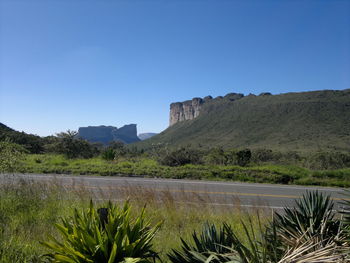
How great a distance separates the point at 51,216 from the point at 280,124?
211 feet

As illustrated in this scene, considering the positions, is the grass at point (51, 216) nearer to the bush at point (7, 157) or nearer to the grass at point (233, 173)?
the bush at point (7, 157)

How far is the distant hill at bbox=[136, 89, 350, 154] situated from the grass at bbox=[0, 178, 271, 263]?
115ft

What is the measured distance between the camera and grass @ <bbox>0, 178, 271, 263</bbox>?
11.0 ft

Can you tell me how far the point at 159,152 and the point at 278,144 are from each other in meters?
37.6

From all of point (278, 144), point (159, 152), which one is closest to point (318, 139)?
point (278, 144)

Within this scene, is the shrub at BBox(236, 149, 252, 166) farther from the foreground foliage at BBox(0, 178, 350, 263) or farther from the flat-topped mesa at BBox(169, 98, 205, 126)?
the flat-topped mesa at BBox(169, 98, 205, 126)

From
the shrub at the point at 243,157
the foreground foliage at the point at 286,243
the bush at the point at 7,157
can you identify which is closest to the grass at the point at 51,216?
the bush at the point at 7,157

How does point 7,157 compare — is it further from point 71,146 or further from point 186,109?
point 186,109

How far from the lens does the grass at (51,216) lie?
3347mm

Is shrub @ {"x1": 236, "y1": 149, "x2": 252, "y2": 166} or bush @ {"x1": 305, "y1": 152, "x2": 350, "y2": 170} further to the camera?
bush @ {"x1": 305, "y1": 152, "x2": 350, "y2": 170}

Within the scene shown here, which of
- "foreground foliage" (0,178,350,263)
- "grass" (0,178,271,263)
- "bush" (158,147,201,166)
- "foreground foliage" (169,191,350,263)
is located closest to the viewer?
"foreground foliage" (169,191,350,263)

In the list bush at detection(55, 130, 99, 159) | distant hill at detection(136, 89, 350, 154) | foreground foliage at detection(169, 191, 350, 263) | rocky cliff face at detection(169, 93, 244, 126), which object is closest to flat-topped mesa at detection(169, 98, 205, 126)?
rocky cliff face at detection(169, 93, 244, 126)

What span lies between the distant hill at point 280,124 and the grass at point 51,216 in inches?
1374

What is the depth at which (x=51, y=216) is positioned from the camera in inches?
199
